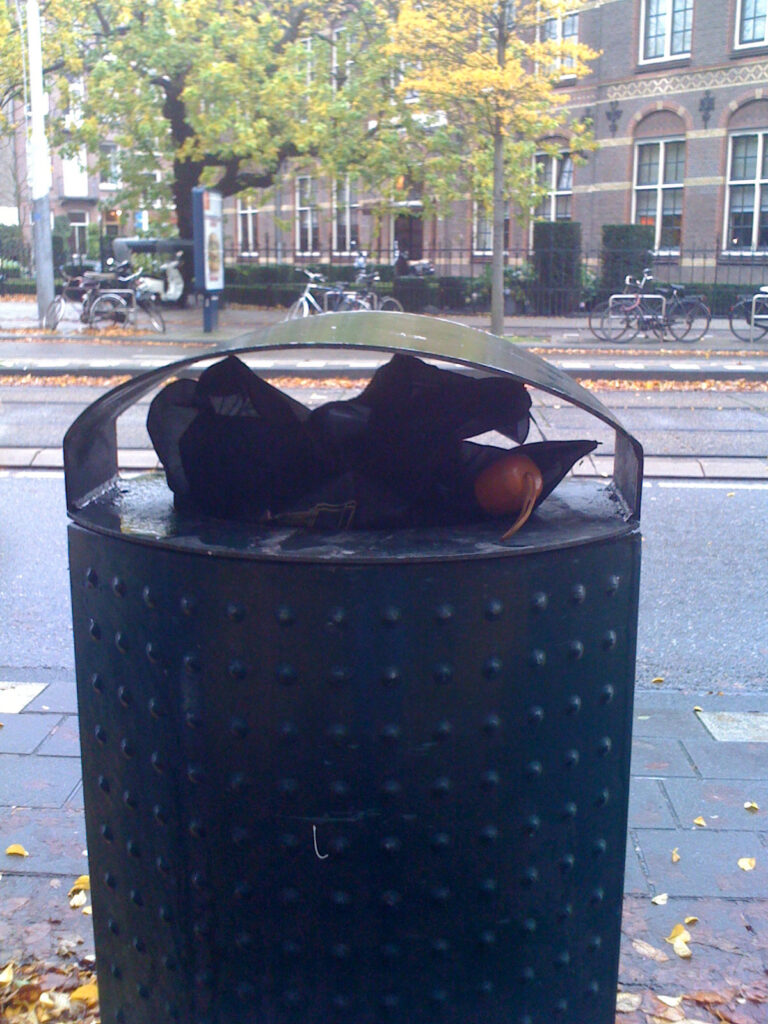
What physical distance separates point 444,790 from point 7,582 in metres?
4.78

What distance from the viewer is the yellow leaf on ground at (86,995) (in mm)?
2395

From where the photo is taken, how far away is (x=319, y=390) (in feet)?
42.5

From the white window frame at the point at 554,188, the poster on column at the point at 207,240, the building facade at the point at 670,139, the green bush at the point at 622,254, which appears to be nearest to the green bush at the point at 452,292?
the building facade at the point at 670,139

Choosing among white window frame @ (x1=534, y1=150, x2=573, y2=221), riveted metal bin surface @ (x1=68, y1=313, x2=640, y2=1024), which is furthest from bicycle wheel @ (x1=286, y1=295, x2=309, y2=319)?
riveted metal bin surface @ (x1=68, y1=313, x2=640, y2=1024)

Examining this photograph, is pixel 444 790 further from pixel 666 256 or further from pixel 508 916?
pixel 666 256

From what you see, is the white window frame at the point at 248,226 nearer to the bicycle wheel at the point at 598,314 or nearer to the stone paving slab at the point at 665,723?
the bicycle wheel at the point at 598,314

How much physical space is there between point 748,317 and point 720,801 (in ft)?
58.8

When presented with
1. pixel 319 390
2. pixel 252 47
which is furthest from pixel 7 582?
pixel 252 47

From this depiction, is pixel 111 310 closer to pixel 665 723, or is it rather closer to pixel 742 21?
pixel 742 21

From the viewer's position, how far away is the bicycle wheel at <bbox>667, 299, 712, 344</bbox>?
63.9 feet

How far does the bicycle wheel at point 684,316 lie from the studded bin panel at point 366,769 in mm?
18682

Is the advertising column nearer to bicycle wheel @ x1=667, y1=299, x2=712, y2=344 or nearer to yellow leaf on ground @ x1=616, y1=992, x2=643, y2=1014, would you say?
bicycle wheel @ x1=667, y1=299, x2=712, y2=344

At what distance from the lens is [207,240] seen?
1970 cm

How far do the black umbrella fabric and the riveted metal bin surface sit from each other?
0.39 ft
